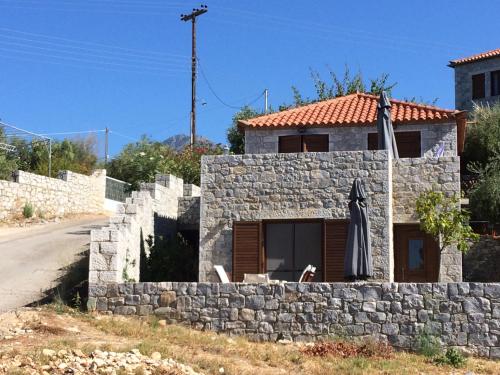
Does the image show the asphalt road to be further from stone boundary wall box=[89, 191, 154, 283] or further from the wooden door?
the wooden door

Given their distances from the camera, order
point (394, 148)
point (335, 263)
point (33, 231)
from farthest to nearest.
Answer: point (33, 231), point (394, 148), point (335, 263)

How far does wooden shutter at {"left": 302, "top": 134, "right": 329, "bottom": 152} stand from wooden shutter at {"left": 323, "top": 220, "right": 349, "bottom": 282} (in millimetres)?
4110

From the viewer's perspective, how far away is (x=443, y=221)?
17.3m

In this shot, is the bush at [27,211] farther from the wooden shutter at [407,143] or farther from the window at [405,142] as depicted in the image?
the wooden shutter at [407,143]

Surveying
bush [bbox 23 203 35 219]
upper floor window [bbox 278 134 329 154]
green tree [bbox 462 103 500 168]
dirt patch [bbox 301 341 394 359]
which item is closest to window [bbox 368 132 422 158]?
upper floor window [bbox 278 134 329 154]

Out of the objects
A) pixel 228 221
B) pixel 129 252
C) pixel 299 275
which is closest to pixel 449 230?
pixel 299 275

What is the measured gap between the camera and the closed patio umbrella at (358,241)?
636 inches

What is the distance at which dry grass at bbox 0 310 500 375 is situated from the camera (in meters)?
13.0

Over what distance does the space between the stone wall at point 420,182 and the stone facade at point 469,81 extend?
81.5ft

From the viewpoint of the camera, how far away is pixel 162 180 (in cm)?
2223

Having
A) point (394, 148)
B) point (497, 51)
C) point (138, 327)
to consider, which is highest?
point (497, 51)

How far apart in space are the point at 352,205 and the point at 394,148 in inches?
153

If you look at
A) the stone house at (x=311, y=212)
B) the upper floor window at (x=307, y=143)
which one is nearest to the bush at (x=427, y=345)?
the stone house at (x=311, y=212)

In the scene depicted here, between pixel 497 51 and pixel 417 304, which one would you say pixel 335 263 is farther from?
pixel 497 51
